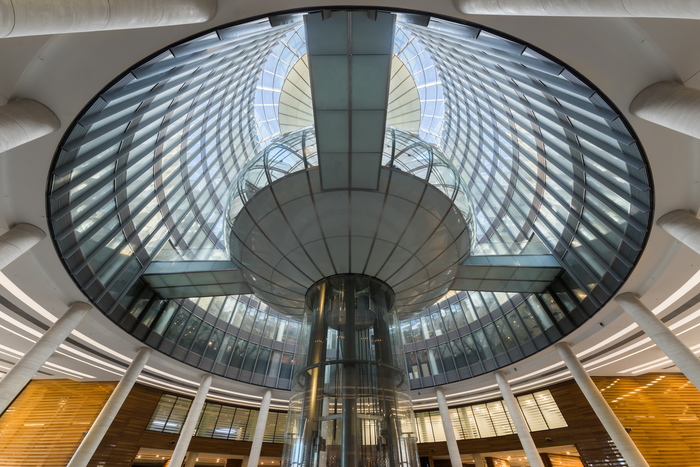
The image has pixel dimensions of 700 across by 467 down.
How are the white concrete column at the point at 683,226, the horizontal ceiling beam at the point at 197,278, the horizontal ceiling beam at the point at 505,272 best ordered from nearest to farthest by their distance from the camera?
the white concrete column at the point at 683,226
the horizontal ceiling beam at the point at 505,272
the horizontal ceiling beam at the point at 197,278

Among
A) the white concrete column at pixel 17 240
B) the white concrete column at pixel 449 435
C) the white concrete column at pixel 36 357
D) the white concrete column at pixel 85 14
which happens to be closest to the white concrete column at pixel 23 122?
the white concrete column at pixel 85 14

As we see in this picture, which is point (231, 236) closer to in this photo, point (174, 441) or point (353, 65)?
point (353, 65)

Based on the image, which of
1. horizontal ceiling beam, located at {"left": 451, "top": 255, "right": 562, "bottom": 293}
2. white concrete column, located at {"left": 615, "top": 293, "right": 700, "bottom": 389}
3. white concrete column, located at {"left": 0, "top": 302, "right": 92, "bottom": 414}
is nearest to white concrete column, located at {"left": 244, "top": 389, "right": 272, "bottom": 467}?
white concrete column, located at {"left": 0, "top": 302, "right": 92, "bottom": 414}

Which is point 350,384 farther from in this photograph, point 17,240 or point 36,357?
point 36,357

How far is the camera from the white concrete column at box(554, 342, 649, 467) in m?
14.6

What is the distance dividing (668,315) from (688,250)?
606 cm

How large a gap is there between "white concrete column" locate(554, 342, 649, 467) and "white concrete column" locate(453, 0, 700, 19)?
18013 millimetres

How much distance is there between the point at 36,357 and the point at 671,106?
21.0 m

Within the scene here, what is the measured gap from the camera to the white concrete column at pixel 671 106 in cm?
631

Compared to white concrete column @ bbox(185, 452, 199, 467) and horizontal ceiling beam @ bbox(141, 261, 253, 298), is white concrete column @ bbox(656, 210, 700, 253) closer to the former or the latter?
horizontal ceiling beam @ bbox(141, 261, 253, 298)

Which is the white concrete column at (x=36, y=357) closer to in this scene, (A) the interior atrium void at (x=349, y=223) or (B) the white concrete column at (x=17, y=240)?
(A) the interior atrium void at (x=349, y=223)

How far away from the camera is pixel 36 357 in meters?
12.6

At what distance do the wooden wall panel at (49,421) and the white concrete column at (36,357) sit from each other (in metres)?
14.2

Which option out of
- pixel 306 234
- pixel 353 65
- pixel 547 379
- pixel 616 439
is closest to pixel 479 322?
pixel 547 379
